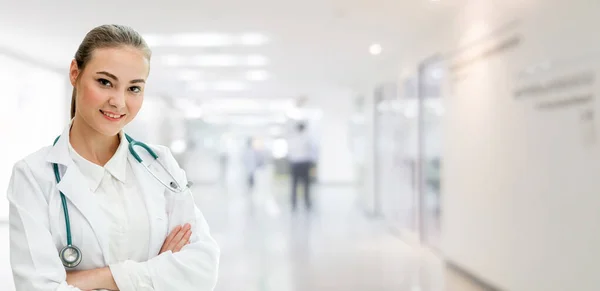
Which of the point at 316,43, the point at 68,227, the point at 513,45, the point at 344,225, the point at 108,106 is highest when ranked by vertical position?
the point at 316,43

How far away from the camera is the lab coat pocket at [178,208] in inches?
81.0

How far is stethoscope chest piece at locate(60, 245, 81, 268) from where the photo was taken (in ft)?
5.83

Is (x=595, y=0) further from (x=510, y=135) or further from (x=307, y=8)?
(x=307, y=8)

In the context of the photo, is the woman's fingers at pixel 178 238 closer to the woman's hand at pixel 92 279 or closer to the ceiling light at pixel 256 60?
the woman's hand at pixel 92 279

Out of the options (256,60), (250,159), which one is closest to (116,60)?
(256,60)

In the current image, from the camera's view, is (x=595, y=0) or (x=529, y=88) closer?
(x=595, y=0)

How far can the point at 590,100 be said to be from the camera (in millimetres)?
4820

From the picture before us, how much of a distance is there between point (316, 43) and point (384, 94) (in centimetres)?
354

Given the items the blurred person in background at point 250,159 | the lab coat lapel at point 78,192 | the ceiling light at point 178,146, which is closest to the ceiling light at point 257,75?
the blurred person in background at point 250,159

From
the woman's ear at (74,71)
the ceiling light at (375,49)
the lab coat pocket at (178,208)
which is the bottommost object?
the lab coat pocket at (178,208)

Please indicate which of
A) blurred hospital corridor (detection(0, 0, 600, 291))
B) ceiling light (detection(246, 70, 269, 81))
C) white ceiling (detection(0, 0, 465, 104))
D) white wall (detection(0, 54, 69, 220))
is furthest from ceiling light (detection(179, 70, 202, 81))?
white wall (detection(0, 54, 69, 220))

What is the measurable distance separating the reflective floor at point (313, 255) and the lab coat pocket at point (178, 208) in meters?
4.70

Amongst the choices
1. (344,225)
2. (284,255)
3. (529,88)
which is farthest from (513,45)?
(344,225)

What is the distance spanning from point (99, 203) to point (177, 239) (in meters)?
0.27
